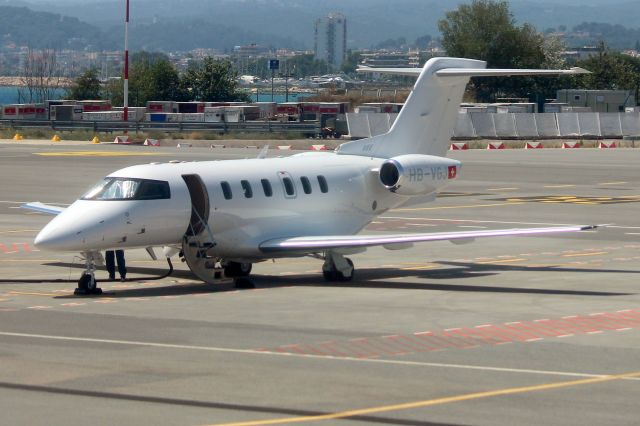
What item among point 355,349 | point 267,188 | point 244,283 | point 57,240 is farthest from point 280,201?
point 355,349

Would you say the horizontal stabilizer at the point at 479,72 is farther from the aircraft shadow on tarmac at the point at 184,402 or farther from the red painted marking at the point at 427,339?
the aircraft shadow on tarmac at the point at 184,402

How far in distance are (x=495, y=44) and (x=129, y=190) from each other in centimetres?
13287

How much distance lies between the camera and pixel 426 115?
33.5 m

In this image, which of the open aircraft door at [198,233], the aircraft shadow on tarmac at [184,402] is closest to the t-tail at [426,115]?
the open aircraft door at [198,233]

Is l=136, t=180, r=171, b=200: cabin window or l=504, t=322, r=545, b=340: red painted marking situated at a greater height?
l=136, t=180, r=171, b=200: cabin window

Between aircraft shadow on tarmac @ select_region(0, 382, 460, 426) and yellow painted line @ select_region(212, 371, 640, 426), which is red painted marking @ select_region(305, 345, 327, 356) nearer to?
yellow painted line @ select_region(212, 371, 640, 426)

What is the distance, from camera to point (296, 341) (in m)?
20.7

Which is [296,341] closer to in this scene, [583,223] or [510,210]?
[583,223]

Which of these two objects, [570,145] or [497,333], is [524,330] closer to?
[497,333]

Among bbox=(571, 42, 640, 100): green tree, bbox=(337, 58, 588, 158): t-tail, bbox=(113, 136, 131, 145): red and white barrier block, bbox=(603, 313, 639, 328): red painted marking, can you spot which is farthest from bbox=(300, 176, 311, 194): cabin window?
bbox=(571, 42, 640, 100): green tree

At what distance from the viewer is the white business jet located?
26.6 meters

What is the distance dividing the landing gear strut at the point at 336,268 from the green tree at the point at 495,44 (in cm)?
12056

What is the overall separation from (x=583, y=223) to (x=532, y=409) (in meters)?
27.6

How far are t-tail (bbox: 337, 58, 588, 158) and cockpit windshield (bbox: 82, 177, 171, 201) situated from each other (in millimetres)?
6756
